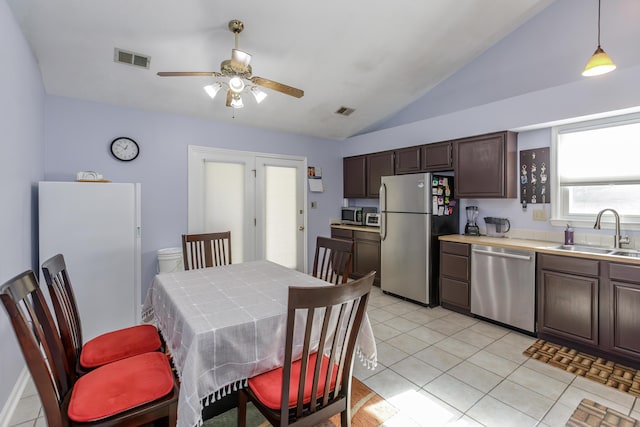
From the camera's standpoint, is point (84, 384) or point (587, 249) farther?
point (587, 249)

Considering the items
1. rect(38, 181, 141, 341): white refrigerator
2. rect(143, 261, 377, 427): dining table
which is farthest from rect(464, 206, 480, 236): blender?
rect(38, 181, 141, 341): white refrigerator

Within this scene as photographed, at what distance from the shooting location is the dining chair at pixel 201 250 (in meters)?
2.80

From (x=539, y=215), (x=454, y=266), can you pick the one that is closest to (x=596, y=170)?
(x=539, y=215)

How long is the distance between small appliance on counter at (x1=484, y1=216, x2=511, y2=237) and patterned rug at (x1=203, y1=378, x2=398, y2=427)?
8.46 ft

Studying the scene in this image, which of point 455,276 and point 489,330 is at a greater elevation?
point 455,276

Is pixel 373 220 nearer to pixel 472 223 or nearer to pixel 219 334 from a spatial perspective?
pixel 472 223

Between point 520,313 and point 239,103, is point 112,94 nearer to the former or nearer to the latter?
point 239,103

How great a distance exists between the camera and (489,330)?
317 centimetres

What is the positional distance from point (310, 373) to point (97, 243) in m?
2.41

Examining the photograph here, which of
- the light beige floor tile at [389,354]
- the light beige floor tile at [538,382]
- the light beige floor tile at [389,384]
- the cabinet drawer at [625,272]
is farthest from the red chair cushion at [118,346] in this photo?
the cabinet drawer at [625,272]

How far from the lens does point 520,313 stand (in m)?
3.04

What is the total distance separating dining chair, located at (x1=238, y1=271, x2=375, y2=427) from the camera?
3.79 feet

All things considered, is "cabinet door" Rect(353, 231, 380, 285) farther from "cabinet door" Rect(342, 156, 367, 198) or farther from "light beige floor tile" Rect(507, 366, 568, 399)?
"light beige floor tile" Rect(507, 366, 568, 399)

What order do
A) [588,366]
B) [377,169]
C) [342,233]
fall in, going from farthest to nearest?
[342,233] < [377,169] < [588,366]
